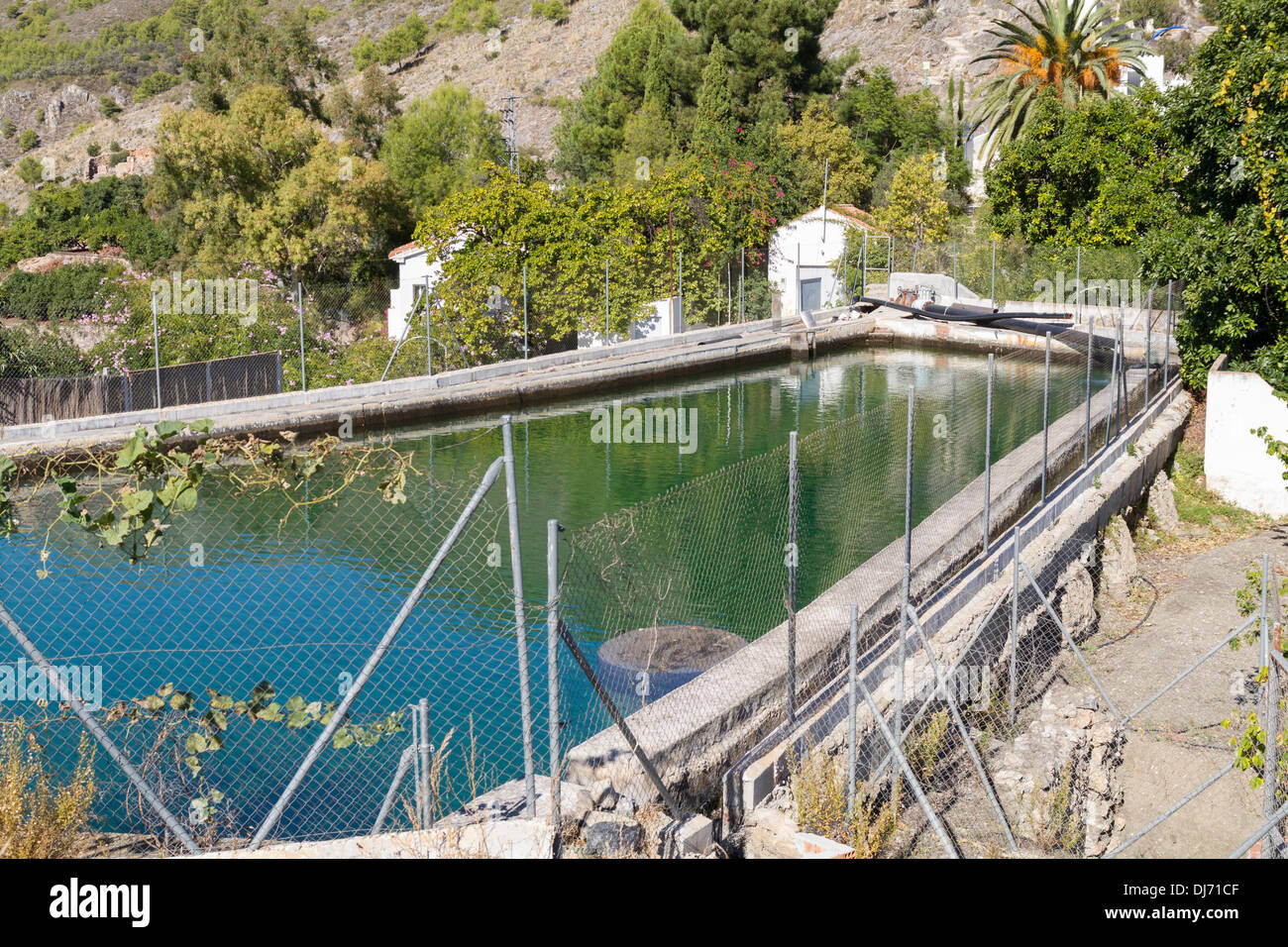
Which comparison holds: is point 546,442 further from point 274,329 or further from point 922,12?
point 922,12

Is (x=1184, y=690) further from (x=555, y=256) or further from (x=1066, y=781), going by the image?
(x=555, y=256)

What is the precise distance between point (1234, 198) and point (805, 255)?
20.1 metres

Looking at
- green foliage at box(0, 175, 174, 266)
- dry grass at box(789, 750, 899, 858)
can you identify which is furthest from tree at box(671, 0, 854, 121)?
dry grass at box(789, 750, 899, 858)

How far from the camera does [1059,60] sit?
34.4 meters

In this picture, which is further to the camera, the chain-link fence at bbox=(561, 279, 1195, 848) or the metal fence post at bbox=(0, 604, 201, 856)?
the chain-link fence at bbox=(561, 279, 1195, 848)

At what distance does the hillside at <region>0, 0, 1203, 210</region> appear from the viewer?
70312 millimetres

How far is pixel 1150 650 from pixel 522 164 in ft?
112

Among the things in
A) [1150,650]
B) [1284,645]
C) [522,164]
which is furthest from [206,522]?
[522,164]

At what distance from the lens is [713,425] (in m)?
21.9

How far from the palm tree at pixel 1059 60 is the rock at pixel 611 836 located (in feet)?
107

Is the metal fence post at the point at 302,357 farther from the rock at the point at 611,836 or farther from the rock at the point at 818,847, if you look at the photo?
the rock at the point at 818,847

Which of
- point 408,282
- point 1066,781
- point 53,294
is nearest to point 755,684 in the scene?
point 1066,781

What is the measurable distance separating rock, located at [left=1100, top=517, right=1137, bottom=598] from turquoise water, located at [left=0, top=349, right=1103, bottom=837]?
2219mm

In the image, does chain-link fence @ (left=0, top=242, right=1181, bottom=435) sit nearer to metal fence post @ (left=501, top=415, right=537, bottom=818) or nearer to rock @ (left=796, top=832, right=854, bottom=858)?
rock @ (left=796, top=832, right=854, bottom=858)
